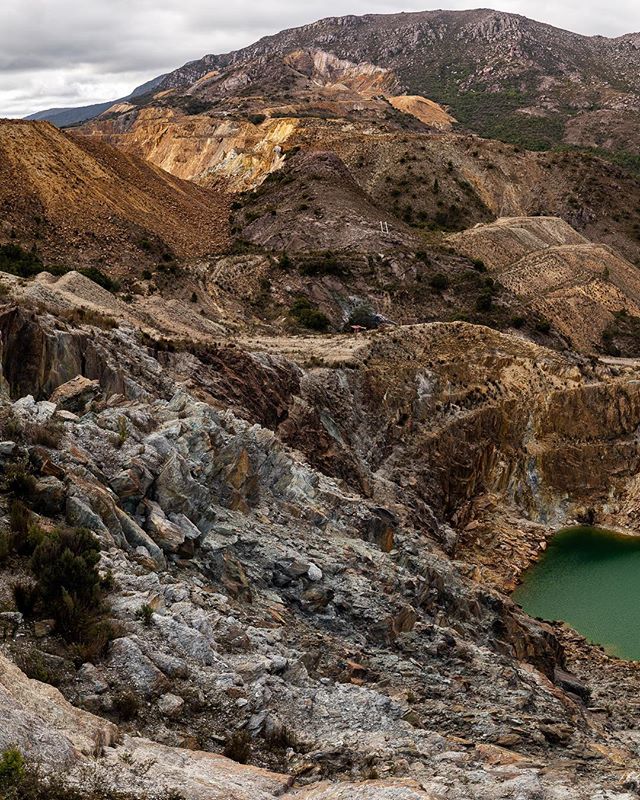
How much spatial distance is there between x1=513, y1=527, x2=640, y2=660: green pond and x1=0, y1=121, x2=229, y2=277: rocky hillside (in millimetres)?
32799

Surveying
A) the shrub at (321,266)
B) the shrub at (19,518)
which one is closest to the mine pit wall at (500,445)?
the shrub at (321,266)

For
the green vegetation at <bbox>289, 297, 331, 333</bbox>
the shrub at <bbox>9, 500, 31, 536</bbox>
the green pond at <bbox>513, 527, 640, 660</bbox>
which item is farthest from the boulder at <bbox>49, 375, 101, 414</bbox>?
the green vegetation at <bbox>289, 297, 331, 333</bbox>

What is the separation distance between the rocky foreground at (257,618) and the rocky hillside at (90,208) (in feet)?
75.6

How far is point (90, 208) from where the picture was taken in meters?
60.4

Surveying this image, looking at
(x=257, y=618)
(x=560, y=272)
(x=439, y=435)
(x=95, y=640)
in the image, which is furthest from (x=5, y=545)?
(x=560, y=272)

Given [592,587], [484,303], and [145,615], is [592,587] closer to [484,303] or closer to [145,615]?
[484,303]

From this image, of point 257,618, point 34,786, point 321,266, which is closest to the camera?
point 34,786

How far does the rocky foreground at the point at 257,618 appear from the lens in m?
11.3

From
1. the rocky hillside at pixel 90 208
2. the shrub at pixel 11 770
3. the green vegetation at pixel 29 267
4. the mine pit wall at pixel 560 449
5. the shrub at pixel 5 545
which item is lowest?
the mine pit wall at pixel 560 449

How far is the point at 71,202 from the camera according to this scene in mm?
59906

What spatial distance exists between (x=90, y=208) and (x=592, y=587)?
44.1m

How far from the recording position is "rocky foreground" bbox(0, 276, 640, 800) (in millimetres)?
11281

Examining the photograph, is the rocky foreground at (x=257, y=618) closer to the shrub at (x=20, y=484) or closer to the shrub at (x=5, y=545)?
the shrub at (x=20, y=484)

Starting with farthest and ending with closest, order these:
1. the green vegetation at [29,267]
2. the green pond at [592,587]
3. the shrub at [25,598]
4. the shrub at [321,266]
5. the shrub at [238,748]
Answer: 1. the shrub at [321,266]
2. the green vegetation at [29,267]
3. the green pond at [592,587]
4. the shrub at [25,598]
5. the shrub at [238,748]
